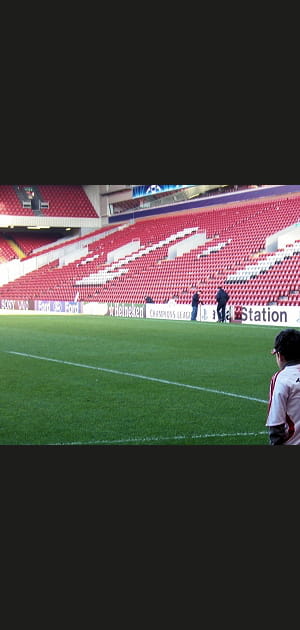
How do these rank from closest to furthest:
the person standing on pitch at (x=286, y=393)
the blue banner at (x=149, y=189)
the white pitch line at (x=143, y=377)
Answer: the person standing on pitch at (x=286, y=393) < the white pitch line at (x=143, y=377) < the blue banner at (x=149, y=189)

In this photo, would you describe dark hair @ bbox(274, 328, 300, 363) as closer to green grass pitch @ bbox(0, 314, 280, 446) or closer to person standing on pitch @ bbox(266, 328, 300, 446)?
person standing on pitch @ bbox(266, 328, 300, 446)

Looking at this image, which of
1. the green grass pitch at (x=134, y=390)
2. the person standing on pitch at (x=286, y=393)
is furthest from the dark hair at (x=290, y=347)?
the green grass pitch at (x=134, y=390)

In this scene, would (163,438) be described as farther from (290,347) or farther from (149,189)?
(149,189)

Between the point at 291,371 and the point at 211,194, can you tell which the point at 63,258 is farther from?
the point at 291,371

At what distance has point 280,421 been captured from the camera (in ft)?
11.8

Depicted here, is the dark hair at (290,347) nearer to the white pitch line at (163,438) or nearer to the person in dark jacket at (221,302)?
the white pitch line at (163,438)

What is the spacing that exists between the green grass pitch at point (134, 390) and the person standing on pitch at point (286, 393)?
2.31 m

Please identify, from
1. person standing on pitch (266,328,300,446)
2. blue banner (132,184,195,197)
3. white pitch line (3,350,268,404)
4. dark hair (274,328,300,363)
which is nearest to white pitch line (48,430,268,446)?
white pitch line (3,350,268,404)

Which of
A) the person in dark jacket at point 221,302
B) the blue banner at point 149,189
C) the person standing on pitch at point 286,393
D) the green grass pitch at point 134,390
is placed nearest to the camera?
the person standing on pitch at point 286,393

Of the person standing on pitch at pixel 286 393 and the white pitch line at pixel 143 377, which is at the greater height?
the person standing on pitch at pixel 286 393

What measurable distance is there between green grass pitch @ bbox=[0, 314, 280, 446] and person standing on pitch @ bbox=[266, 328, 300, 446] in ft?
7.56

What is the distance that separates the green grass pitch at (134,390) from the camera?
20.7ft

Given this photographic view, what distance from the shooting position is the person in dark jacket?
23941 mm

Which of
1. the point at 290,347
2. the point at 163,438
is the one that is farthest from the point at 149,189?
the point at 290,347
